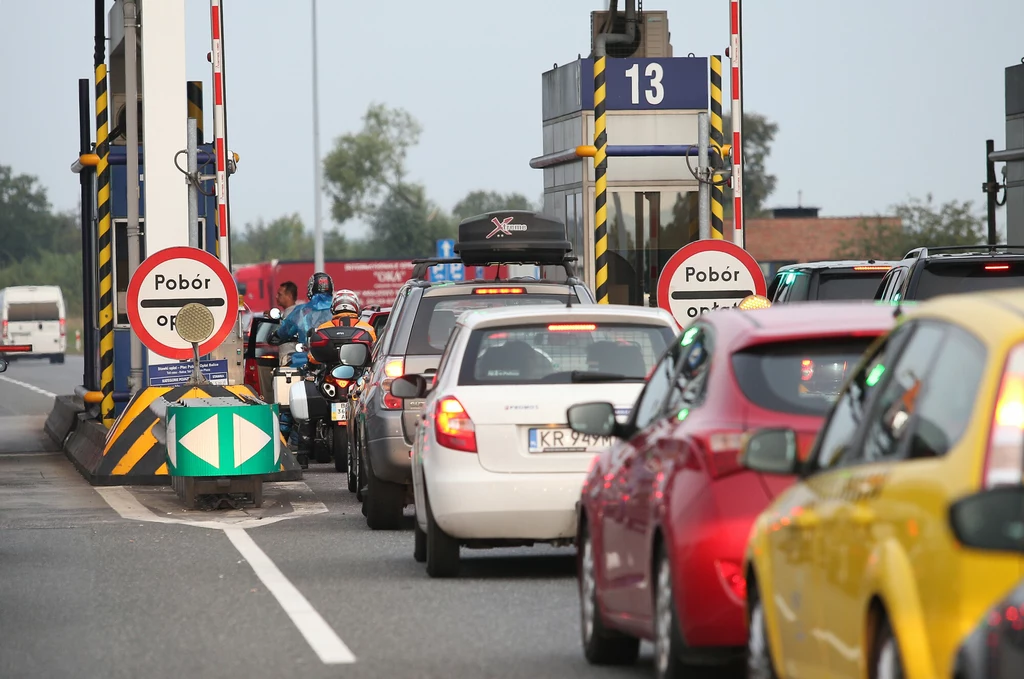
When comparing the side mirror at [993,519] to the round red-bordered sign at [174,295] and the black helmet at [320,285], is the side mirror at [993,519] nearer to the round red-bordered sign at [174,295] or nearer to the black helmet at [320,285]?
the round red-bordered sign at [174,295]

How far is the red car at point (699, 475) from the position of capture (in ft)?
23.0

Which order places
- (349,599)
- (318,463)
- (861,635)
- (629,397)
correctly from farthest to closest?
(318,463), (629,397), (349,599), (861,635)

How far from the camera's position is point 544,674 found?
8312 mm

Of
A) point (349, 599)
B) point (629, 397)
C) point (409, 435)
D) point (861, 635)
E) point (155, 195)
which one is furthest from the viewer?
point (155, 195)

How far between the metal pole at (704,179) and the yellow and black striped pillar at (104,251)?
19.4 ft

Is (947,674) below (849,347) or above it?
below

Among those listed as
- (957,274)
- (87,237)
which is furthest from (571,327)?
(87,237)

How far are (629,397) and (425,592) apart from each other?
61.6 inches

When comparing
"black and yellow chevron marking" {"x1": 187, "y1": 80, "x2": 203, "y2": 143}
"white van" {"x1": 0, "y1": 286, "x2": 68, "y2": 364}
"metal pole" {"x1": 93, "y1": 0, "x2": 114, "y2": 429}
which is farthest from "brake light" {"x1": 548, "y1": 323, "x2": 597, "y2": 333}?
"white van" {"x1": 0, "y1": 286, "x2": 68, "y2": 364}

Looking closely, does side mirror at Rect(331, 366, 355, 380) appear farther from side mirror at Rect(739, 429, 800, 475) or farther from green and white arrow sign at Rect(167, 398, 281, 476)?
side mirror at Rect(739, 429, 800, 475)

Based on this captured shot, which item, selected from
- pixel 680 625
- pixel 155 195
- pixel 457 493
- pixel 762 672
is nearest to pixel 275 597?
pixel 457 493

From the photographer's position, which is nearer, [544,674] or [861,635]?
[861,635]

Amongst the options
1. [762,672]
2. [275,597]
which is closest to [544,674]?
[762,672]

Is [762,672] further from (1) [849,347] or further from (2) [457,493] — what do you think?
(2) [457,493]
